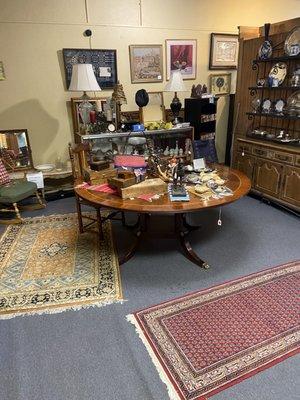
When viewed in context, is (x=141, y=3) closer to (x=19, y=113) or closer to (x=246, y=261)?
(x=19, y=113)

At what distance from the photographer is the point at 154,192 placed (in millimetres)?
2373

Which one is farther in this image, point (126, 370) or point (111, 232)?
point (111, 232)

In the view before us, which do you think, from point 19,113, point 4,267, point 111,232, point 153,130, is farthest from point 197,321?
point 19,113

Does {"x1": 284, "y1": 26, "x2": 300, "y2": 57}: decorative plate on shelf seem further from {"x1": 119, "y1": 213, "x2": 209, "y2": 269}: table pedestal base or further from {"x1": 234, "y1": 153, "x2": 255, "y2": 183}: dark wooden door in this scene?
{"x1": 119, "y1": 213, "x2": 209, "y2": 269}: table pedestal base

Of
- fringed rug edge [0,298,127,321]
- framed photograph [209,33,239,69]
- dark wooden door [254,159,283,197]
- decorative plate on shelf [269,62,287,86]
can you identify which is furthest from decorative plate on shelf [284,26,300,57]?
fringed rug edge [0,298,127,321]

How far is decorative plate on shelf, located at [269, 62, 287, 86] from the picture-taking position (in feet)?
11.5

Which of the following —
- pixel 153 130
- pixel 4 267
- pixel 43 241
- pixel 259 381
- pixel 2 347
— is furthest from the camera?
pixel 153 130

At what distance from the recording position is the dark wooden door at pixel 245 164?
3.88m

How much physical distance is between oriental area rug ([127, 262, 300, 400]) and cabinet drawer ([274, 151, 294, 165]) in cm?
150

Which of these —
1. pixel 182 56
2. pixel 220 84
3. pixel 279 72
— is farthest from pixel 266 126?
pixel 182 56

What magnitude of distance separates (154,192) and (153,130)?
1575mm

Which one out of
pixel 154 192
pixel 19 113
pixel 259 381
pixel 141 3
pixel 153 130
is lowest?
pixel 259 381

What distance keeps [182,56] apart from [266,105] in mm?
1528

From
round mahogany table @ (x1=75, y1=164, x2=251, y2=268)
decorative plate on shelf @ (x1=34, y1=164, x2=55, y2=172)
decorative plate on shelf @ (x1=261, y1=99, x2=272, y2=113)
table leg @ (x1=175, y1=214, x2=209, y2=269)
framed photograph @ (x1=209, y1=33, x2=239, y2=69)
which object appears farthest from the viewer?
framed photograph @ (x1=209, y1=33, x2=239, y2=69)
